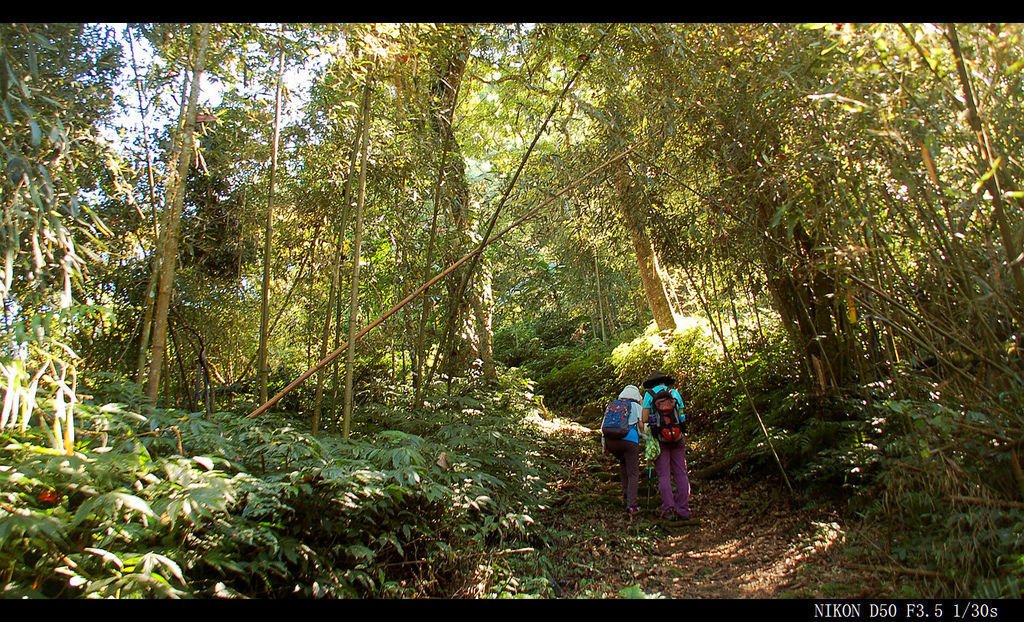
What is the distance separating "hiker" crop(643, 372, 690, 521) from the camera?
4344mm

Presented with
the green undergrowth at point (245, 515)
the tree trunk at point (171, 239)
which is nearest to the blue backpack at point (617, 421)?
the green undergrowth at point (245, 515)

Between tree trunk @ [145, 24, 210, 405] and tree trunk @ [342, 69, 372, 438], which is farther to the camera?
tree trunk @ [342, 69, 372, 438]

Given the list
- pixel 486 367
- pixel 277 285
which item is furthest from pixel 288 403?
pixel 486 367

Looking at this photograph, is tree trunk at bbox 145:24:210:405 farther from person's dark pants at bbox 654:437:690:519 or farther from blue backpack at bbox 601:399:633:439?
person's dark pants at bbox 654:437:690:519

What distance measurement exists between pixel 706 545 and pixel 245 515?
3.05 m

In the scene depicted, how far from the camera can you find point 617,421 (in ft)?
14.9

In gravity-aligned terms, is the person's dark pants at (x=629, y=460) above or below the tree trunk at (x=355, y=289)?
below

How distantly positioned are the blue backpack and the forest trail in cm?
64

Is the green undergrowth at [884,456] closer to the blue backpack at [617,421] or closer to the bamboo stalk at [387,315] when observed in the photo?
the blue backpack at [617,421]

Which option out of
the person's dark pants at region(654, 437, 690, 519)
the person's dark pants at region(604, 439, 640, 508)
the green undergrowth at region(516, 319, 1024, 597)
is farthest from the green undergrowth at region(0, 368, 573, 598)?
the green undergrowth at region(516, 319, 1024, 597)

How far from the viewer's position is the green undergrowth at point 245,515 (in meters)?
1.67

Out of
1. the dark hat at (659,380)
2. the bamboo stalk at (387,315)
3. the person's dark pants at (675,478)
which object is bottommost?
the person's dark pants at (675,478)

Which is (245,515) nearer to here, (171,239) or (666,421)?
(171,239)
